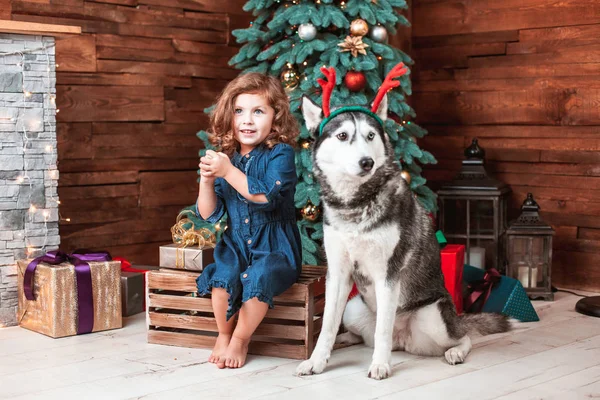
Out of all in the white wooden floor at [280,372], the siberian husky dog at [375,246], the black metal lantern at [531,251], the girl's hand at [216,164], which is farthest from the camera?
the black metal lantern at [531,251]

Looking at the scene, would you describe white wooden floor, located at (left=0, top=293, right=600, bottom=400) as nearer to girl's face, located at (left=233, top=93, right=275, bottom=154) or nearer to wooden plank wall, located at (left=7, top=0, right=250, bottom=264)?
girl's face, located at (left=233, top=93, right=275, bottom=154)

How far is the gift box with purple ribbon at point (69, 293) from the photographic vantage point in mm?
3182

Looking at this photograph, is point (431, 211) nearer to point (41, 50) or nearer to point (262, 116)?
point (262, 116)

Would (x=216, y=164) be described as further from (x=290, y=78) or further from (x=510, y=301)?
(x=510, y=301)

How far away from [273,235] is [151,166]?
163cm

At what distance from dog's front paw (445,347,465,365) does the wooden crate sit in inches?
20.6

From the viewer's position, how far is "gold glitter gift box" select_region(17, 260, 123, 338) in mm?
3174

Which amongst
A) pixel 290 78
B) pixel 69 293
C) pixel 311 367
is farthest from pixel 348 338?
pixel 290 78

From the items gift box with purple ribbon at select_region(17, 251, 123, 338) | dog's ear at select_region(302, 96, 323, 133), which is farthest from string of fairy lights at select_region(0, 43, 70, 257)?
dog's ear at select_region(302, 96, 323, 133)

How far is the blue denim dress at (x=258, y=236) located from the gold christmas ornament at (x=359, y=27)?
953mm

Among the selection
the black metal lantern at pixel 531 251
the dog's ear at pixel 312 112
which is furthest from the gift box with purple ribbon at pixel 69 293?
the black metal lantern at pixel 531 251

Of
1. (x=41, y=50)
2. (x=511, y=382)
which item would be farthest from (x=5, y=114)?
(x=511, y=382)

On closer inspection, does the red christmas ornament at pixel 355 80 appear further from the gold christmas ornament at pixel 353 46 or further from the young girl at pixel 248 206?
the young girl at pixel 248 206

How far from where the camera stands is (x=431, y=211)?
391cm
